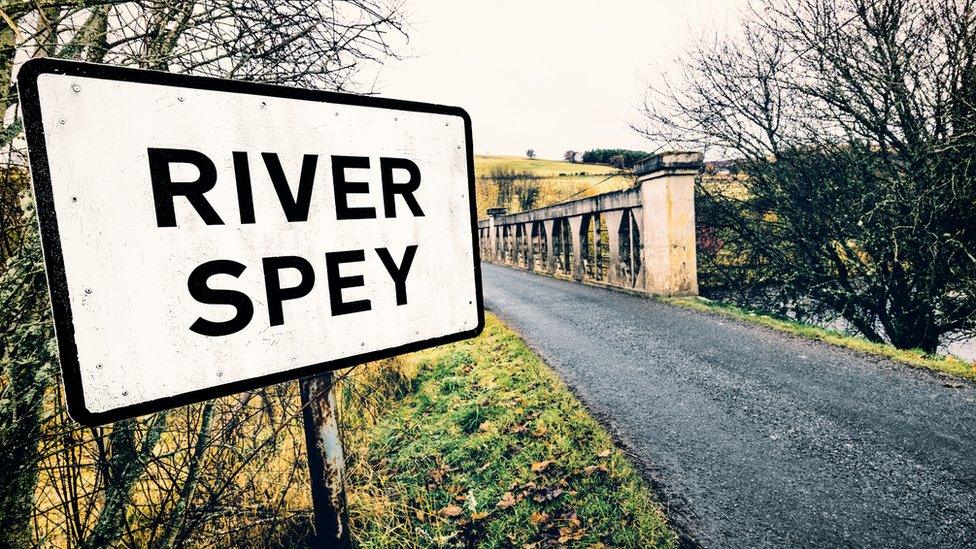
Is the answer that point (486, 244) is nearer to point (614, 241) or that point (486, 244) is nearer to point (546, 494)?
point (614, 241)

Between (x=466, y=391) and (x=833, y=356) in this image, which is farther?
(x=833, y=356)

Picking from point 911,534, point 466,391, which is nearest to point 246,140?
point 911,534

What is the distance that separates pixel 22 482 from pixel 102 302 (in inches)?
54.1

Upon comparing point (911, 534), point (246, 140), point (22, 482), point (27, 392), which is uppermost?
point (246, 140)

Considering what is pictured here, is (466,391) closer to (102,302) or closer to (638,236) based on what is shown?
(102,302)

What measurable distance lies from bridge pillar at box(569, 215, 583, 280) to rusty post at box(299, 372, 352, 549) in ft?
40.0

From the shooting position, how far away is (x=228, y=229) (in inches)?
34.6

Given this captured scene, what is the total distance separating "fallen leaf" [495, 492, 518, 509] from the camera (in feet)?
10.1

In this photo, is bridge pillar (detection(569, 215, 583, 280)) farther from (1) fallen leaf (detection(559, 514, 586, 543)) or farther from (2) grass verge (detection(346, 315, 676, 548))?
(1) fallen leaf (detection(559, 514, 586, 543))

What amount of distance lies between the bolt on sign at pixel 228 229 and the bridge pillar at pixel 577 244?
41.9 ft

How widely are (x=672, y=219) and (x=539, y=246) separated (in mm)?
9386

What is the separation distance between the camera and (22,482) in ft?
4.99

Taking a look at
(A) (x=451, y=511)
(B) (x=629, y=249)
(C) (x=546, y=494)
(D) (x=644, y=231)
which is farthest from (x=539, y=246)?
(A) (x=451, y=511)

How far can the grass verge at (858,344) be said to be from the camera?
4.73 meters
